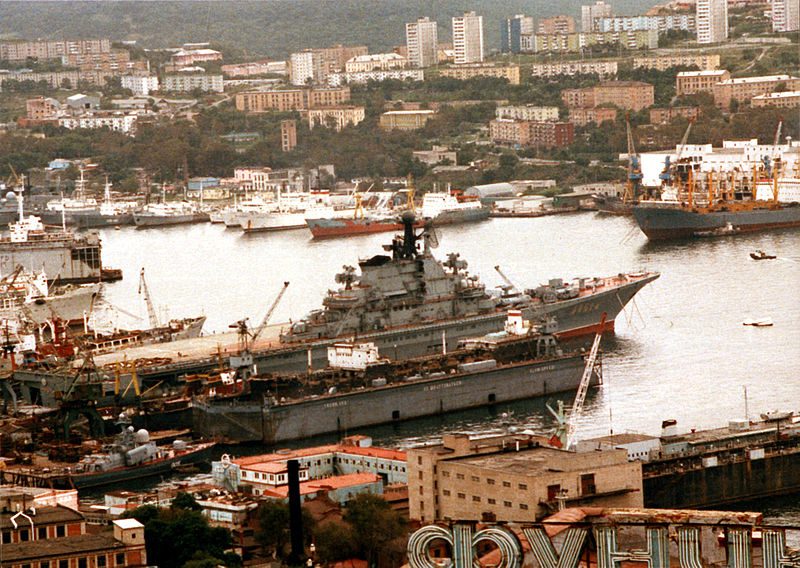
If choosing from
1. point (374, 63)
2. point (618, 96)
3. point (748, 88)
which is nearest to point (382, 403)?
point (748, 88)

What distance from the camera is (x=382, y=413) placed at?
92.6ft

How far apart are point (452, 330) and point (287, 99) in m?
60.8

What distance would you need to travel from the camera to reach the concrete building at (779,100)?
77.7 meters

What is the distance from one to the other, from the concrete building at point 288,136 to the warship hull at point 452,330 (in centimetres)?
4720

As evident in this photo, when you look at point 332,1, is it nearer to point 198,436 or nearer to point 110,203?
point 110,203

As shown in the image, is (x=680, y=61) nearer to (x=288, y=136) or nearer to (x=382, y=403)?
(x=288, y=136)

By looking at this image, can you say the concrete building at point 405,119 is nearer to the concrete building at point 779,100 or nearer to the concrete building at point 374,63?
the concrete building at point 374,63

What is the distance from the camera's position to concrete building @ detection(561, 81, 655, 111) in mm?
84000

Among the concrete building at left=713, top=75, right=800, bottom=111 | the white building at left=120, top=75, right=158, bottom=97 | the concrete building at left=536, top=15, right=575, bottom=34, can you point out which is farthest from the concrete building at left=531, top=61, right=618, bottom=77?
the white building at left=120, top=75, right=158, bottom=97

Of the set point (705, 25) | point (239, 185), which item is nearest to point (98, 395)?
point (239, 185)

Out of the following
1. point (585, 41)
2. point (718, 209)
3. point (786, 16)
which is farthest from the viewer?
point (585, 41)

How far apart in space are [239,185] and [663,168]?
17.2 m

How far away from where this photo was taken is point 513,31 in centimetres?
10619

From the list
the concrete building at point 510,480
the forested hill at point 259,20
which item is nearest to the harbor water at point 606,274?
the concrete building at point 510,480
